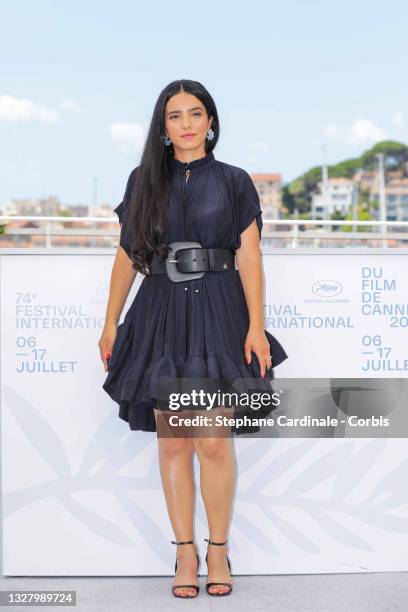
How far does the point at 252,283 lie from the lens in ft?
8.94

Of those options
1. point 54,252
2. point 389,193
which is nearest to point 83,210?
point 389,193

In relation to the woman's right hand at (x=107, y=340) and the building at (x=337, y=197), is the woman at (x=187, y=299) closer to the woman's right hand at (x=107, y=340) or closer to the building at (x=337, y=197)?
the woman's right hand at (x=107, y=340)

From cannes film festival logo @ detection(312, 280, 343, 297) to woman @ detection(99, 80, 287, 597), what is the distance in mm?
286

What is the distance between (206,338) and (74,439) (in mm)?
645

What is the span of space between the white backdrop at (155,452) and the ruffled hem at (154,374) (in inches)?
6.7

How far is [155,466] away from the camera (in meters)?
3.00

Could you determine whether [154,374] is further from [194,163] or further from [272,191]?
[272,191]

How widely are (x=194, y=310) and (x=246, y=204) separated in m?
0.37

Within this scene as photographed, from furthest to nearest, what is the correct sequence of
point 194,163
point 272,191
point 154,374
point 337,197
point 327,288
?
point 272,191, point 337,197, point 327,288, point 194,163, point 154,374

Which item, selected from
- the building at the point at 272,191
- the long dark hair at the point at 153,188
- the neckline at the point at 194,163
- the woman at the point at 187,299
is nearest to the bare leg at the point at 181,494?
the woman at the point at 187,299

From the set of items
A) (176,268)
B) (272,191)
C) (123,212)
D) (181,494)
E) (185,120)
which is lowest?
(181,494)

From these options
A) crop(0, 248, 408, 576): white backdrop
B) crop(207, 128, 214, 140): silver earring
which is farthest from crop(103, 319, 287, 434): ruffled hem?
crop(207, 128, 214, 140): silver earring

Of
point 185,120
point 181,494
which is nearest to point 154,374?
point 181,494

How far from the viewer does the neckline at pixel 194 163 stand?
2783mm
